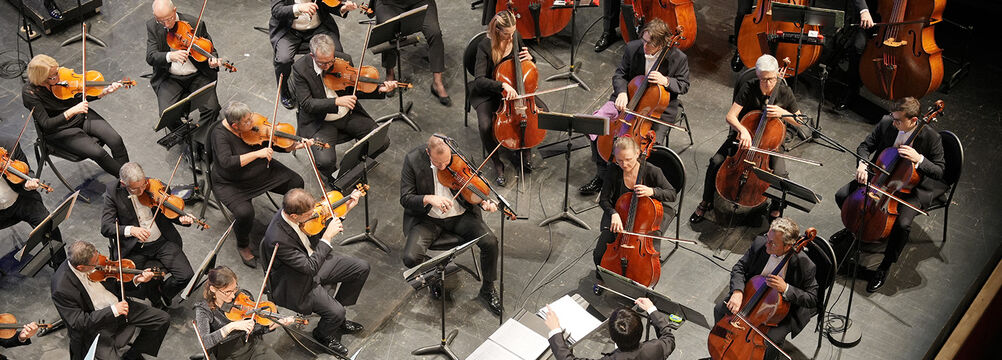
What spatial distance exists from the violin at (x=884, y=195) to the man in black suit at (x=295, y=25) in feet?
13.3

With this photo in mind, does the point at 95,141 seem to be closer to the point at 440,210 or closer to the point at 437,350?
the point at 440,210

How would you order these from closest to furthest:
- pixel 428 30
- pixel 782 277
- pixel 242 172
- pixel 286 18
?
pixel 782 277
pixel 242 172
pixel 286 18
pixel 428 30

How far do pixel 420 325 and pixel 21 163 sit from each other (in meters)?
2.90

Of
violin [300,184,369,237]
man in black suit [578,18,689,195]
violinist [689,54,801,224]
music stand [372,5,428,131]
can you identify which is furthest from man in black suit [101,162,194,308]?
violinist [689,54,801,224]

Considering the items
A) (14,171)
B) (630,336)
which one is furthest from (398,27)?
(630,336)

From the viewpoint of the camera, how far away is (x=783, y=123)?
698 cm

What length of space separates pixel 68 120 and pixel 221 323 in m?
2.45

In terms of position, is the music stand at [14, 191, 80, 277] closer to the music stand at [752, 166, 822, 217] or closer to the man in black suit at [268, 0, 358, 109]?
the man in black suit at [268, 0, 358, 109]

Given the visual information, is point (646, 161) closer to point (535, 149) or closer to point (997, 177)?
point (535, 149)

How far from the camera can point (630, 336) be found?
A: 543 centimetres

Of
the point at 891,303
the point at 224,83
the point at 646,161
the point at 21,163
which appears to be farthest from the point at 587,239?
the point at 21,163

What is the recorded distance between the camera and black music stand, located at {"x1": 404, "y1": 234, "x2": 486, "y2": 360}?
5.86 metres

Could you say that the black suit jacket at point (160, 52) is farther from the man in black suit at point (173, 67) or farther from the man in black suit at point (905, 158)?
the man in black suit at point (905, 158)

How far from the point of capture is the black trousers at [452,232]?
6809 millimetres
